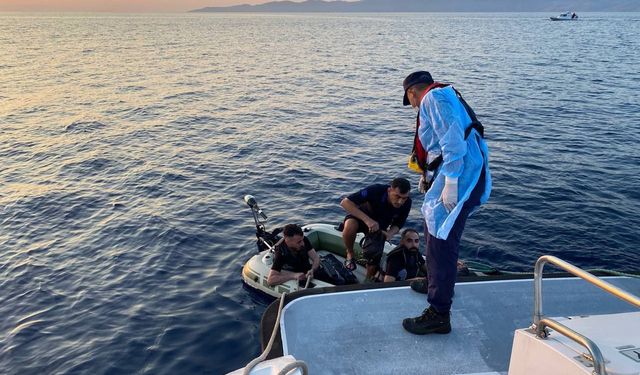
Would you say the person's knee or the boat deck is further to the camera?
the person's knee

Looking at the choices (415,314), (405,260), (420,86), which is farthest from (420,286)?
(420,86)

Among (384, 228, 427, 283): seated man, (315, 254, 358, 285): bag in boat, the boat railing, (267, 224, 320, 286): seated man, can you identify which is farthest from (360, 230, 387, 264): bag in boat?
the boat railing

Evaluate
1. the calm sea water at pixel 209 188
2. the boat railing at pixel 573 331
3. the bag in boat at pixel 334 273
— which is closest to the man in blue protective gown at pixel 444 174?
the boat railing at pixel 573 331

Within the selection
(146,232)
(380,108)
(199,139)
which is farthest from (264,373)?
(380,108)

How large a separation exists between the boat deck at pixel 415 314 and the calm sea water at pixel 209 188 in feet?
8.51

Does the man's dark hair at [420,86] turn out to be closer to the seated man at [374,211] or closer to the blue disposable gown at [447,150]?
the blue disposable gown at [447,150]

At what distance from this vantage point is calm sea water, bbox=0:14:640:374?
861cm

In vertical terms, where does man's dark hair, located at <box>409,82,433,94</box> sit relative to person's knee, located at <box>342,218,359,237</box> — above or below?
above

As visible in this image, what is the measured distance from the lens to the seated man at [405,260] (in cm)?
736

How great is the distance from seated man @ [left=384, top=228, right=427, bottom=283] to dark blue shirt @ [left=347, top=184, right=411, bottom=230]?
1.30 feet

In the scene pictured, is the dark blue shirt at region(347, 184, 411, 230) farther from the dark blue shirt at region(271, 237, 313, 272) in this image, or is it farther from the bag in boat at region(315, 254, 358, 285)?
the dark blue shirt at region(271, 237, 313, 272)

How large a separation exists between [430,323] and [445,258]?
76 cm

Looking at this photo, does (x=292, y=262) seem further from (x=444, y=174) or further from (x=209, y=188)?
(x=209, y=188)

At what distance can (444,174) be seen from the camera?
180 inches
